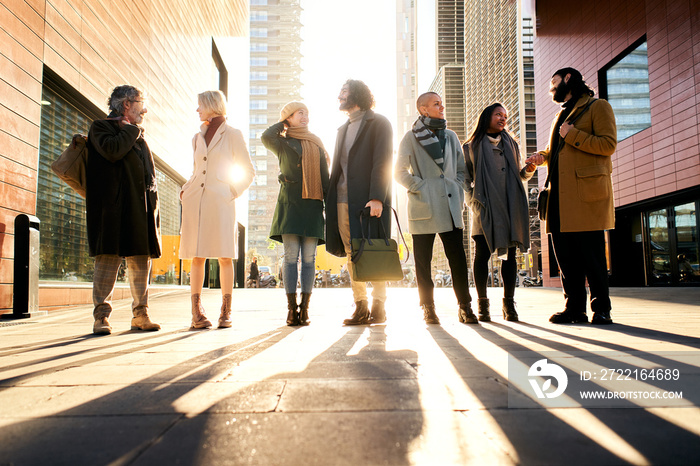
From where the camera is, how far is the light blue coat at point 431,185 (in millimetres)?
3904

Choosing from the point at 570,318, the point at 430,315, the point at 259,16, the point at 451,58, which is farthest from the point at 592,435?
the point at 259,16

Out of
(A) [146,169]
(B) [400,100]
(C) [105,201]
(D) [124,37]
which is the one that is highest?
(B) [400,100]

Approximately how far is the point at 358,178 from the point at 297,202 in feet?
1.65

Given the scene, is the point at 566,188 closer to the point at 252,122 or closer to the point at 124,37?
the point at 124,37

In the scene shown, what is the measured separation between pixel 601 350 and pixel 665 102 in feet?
42.8

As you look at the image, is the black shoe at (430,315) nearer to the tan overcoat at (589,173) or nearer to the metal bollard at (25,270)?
the tan overcoat at (589,173)

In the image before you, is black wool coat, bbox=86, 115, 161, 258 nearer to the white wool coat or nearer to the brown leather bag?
the brown leather bag

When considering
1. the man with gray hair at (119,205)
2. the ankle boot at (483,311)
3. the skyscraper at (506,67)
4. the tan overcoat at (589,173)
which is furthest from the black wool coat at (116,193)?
the skyscraper at (506,67)

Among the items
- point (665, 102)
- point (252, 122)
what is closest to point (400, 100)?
point (252, 122)

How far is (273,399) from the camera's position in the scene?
57.7 inches

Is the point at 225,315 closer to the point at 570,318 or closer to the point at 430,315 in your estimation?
the point at 430,315

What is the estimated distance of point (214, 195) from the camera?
3.87 meters

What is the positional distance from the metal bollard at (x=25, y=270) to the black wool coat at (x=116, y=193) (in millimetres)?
2318

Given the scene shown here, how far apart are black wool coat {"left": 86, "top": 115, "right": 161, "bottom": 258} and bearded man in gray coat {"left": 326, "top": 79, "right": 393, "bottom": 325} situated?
53.9 inches
